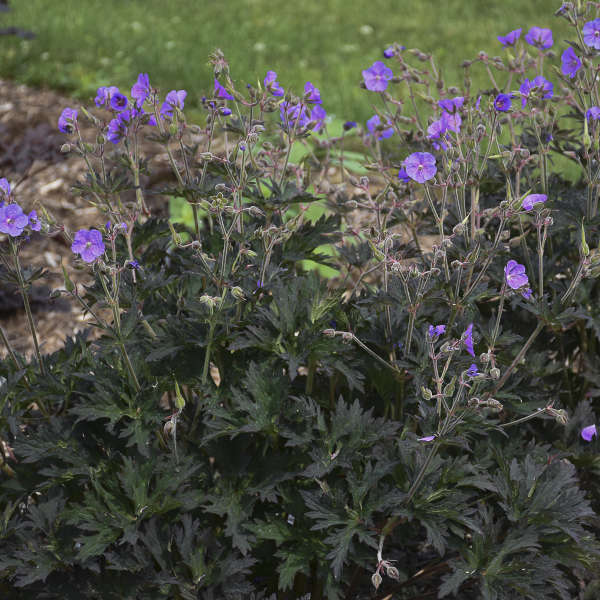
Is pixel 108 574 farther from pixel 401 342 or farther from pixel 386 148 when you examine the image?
pixel 386 148

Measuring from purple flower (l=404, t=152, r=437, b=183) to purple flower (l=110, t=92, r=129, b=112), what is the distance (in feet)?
2.85

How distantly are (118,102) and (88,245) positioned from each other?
1.91 feet

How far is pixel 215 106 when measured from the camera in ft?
7.47

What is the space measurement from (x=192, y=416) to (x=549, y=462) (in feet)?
3.44

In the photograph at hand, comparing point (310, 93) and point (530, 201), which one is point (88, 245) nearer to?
point (310, 93)

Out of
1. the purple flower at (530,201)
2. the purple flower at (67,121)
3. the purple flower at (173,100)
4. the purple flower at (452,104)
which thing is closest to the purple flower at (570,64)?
the purple flower at (452,104)

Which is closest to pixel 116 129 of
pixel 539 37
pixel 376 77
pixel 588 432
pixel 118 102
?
pixel 118 102

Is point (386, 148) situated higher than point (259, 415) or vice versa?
point (259, 415)

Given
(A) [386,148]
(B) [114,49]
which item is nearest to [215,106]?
(A) [386,148]

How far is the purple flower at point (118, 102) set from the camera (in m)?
2.22

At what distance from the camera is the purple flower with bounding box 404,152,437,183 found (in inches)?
77.9

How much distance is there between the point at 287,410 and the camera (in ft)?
6.52

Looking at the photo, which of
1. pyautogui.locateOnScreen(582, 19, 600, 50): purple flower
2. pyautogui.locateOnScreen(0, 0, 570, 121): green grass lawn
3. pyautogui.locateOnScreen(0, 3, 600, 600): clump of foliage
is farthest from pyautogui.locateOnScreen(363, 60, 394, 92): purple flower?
pyautogui.locateOnScreen(0, 0, 570, 121): green grass lawn

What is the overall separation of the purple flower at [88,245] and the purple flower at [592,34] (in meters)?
1.50
